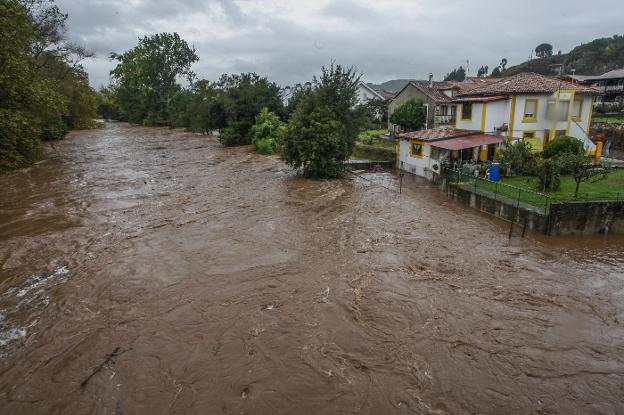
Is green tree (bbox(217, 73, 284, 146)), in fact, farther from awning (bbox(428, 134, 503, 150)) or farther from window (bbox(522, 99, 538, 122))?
window (bbox(522, 99, 538, 122))

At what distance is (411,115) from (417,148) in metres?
11.6

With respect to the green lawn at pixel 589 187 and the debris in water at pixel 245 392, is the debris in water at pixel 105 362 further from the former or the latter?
the green lawn at pixel 589 187

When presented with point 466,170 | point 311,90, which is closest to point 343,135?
point 311,90

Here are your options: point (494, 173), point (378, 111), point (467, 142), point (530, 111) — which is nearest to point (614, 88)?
point (378, 111)

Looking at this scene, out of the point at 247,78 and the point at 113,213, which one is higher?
the point at 247,78

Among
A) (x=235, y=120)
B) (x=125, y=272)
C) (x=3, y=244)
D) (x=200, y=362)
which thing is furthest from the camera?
(x=235, y=120)

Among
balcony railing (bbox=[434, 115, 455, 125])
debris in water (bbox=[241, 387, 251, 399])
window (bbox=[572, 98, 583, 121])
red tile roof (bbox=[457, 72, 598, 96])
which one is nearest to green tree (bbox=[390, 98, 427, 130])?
balcony railing (bbox=[434, 115, 455, 125])

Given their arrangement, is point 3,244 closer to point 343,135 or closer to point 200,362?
point 200,362

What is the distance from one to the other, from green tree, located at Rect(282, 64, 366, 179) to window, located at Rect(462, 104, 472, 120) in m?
7.15

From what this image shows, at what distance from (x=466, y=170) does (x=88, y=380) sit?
2139 cm

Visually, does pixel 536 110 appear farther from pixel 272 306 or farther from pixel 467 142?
pixel 272 306

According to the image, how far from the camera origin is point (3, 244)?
47.8 ft

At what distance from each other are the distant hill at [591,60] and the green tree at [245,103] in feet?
194

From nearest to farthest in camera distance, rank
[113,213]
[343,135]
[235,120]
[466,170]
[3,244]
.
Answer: [3,244], [113,213], [466,170], [343,135], [235,120]
